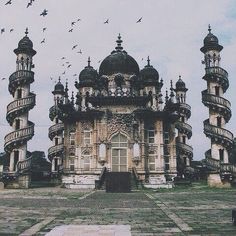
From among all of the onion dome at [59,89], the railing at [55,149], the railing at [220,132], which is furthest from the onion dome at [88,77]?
the railing at [220,132]

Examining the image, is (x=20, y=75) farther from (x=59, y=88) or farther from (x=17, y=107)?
(x=59, y=88)

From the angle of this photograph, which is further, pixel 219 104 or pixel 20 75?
pixel 20 75

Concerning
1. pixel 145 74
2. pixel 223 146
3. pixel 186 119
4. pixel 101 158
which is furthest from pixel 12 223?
pixel 186 119

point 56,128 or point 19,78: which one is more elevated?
point 19,78

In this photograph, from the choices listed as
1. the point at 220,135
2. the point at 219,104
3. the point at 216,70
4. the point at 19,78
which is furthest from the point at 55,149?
the point at 216,70

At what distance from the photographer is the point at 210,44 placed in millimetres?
39750

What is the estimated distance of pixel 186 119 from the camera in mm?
52000

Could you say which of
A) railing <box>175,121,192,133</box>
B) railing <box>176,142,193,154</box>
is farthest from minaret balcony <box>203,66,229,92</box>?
railing <box>176,142,193,154</box>

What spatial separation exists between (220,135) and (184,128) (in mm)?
13701

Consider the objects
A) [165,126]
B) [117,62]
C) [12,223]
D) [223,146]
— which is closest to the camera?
[12,223]

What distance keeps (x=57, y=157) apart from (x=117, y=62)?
52.0 feet

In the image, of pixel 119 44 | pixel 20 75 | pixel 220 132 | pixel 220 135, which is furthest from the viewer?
pixel 119 44

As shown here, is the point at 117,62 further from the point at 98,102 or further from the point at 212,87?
the point at 212,87

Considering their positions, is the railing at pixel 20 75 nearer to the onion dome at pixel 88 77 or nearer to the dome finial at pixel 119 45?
the onion dome at pixel 88 77
